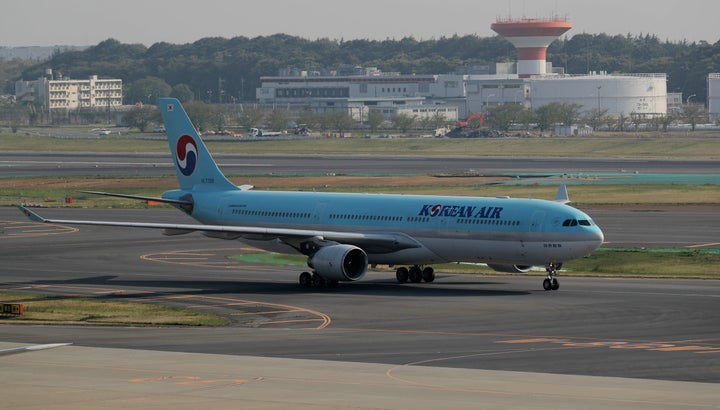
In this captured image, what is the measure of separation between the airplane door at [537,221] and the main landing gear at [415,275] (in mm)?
7936

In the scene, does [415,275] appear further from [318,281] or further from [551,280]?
[551,280]

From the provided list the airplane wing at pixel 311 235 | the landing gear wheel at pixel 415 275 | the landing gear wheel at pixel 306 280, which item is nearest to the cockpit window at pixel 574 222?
the airplane wing at pixel 311 235

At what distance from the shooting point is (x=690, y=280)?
214 ft

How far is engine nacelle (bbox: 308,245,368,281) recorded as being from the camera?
6250 cm

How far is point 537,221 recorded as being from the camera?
60469 millimetres

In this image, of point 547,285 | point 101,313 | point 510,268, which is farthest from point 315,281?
point 101,313

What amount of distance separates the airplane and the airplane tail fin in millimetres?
1317

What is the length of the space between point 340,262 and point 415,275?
565 cm

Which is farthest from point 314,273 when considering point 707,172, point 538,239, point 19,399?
point 707,172

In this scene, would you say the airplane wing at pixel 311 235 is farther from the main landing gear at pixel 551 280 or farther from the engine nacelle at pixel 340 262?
the main landing gear at pixel 551 280

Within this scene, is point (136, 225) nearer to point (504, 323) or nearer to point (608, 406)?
point (504, 323)

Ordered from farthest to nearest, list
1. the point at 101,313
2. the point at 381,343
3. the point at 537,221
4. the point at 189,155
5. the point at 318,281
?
the point at 189,155, the point at 318,281, the point at 537,221, the point at 101,313, the point at 381,343

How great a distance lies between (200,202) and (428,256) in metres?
15.9

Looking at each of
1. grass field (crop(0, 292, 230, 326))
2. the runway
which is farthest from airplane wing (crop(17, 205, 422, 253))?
grass field (crop(0, 292, 230, 326))
